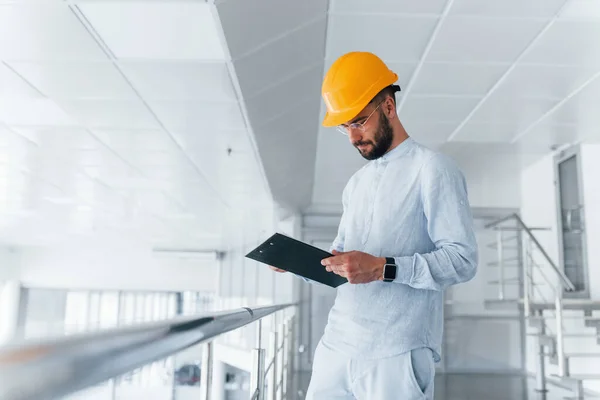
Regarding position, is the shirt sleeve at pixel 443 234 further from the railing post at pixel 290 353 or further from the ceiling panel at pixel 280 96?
the railing post at pixel 290 353

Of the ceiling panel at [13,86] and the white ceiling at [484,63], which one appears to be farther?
the ceiling panel at [13,86]

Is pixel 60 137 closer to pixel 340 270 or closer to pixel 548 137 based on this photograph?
pixel 340 270

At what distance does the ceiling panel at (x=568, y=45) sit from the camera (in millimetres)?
3053

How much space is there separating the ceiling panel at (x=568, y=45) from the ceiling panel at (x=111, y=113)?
233 cm

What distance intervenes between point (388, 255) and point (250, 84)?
222 centimetres

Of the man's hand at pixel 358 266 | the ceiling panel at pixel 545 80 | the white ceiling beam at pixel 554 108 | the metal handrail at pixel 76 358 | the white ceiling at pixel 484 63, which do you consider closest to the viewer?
the metal handrail at pixel 76 358

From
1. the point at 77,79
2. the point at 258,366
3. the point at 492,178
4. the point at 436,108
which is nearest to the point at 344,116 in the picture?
the point at 258,366

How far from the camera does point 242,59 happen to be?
9.71 feet

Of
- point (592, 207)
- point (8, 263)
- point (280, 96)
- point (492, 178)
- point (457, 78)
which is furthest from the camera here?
point (8, 263)

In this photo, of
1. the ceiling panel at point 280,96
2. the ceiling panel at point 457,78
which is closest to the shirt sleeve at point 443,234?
the ceiling panel at point 280,96

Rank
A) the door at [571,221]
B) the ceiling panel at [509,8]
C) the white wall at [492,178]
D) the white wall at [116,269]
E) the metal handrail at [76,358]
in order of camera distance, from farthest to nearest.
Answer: the white wall at [116,269]
the white wall at [492,178]
the door at [571,221]
the ceiling panel at [509,8]
the metal handrail at [76,358]

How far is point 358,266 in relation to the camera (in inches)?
43.9

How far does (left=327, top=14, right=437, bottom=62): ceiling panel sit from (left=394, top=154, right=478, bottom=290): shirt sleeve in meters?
1.90

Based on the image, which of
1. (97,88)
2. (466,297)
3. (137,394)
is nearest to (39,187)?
(97,88)
